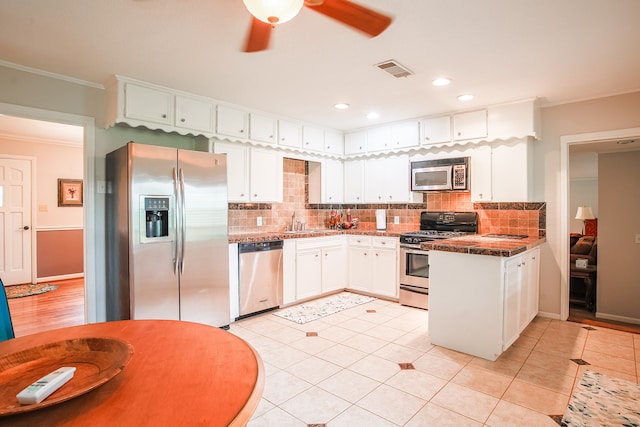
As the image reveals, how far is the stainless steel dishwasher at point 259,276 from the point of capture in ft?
12.4

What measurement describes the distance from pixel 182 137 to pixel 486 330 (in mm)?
3605

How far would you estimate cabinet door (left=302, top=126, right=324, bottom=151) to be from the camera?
480cm

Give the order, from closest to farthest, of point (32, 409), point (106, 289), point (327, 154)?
point (32, 409) < point (106, 289) < point (327, 154)

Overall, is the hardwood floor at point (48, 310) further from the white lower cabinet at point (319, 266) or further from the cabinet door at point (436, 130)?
the cabinet door at point (436, 130)

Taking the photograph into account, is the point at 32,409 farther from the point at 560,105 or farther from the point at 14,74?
the point at 560,105

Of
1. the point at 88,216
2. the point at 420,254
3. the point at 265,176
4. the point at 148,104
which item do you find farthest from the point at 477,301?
the point at 88,216

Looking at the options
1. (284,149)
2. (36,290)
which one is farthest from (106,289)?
(36,290)

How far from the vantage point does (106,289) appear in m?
3.36

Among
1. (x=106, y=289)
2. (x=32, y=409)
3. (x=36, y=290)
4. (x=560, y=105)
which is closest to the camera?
(x=32, y=409)

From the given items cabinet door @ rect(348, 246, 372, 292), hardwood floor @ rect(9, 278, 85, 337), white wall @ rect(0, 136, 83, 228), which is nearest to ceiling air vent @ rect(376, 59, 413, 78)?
cabinet door @ rect(348, 246, 372, 292)

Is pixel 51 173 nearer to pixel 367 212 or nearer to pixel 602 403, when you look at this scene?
pixel 367 212

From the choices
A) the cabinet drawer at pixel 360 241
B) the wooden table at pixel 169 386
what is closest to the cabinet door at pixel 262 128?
the cabinet drawer at pixel 360 241

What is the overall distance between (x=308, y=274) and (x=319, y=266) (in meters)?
0.21

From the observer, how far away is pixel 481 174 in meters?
4.11
